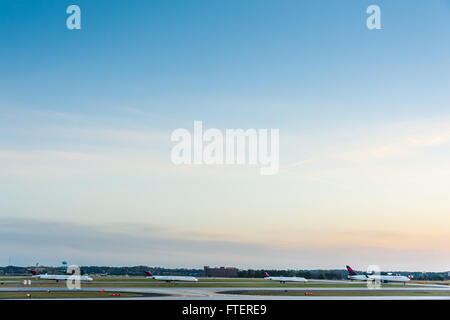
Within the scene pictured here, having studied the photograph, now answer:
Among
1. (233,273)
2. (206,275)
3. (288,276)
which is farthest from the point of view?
(288,276)
